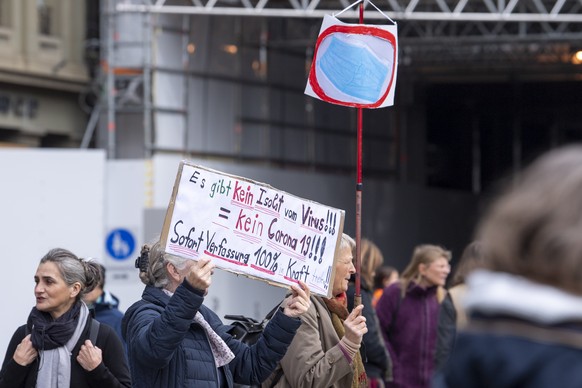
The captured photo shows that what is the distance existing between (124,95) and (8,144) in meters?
2.68

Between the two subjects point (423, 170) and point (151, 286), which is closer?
point (151, 286)

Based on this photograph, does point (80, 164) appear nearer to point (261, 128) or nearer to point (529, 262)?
point (261, 128)

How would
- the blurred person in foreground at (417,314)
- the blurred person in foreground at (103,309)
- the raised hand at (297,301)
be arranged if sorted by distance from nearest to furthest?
the raised hand at (297,301) < the blurred person in foreground at (103,309) < the blurred person in foreground at (417,314)

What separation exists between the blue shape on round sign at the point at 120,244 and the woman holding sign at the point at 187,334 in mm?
9730

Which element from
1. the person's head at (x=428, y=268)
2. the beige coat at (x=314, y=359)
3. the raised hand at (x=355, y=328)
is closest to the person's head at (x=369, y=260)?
the person's head at (x=428, y=268)

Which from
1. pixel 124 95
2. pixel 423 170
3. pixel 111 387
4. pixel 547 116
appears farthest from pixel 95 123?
pixel 547 116

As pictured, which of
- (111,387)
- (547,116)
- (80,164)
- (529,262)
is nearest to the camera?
(529,262)

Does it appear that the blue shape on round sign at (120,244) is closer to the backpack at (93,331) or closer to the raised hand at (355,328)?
the backpack at (93,331)

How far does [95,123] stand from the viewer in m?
18.8

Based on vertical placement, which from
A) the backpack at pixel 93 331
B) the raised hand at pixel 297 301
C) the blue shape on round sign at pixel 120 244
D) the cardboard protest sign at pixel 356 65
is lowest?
the blue shape on round sign at pixel 120 244

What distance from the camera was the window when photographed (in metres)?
19.8

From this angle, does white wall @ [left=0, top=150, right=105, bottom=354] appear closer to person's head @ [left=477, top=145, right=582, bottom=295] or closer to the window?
the window

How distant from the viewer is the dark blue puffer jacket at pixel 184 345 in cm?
481

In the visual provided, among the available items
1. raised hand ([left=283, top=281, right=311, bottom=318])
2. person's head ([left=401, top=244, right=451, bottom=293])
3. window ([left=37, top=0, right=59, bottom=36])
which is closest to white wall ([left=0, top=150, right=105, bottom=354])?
person's head ([left=401, top=244, right=451, bottom=293])
